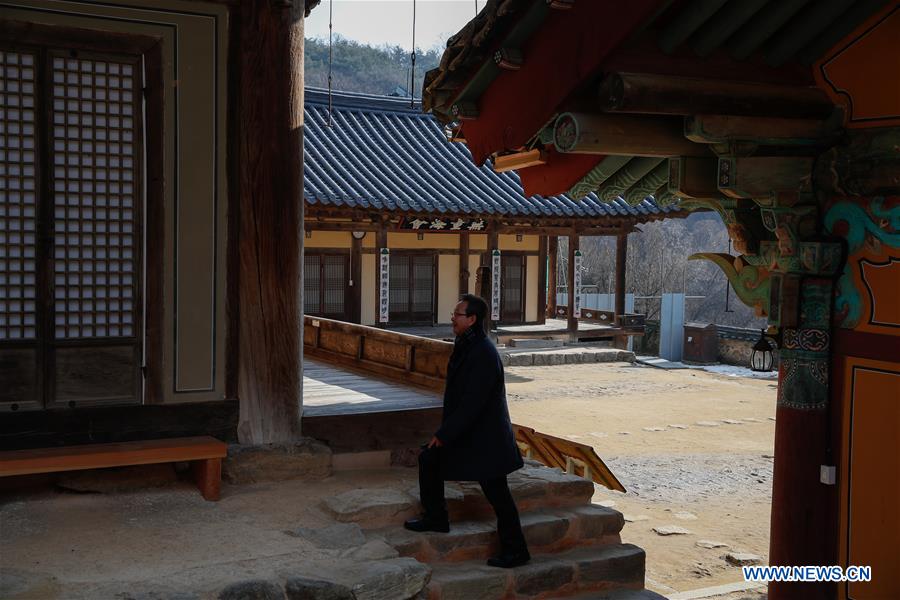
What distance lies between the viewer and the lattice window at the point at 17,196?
6027mm

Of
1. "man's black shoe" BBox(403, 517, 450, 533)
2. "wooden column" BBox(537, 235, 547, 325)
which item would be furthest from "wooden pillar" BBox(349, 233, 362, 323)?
"man's black shoe" BBox(403, 517, 450, 533)

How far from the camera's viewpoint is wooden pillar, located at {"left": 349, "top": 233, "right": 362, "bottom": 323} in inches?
835

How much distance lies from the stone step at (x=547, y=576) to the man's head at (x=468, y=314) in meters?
1.48

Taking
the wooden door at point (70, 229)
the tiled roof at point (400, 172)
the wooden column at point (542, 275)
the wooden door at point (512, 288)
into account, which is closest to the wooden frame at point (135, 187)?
the wooden door at point (70, 229)

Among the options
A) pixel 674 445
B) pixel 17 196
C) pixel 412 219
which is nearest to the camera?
pixel 17 196

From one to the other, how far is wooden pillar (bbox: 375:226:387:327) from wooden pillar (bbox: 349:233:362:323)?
0.39 metres

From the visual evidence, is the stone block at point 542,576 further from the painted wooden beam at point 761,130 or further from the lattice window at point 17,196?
the lattice window at point 17,196

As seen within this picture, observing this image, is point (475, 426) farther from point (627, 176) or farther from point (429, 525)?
point (627, 176)

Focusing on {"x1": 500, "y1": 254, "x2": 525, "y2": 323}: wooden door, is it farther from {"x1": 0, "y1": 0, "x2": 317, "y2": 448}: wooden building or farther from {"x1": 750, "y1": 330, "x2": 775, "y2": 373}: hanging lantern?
{"x1": 0, "y1": 0, "x2": 317, "y2": 448}: wooden building

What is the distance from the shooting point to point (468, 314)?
18.2 feet

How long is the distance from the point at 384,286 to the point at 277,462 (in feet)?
47.2

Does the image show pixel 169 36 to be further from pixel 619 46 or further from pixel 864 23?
pixel 864 23

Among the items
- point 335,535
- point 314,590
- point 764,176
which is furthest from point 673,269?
point 314,590

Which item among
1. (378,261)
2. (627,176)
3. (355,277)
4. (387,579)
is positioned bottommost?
(387,579)
